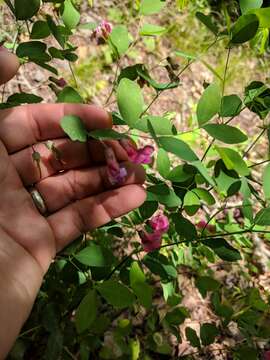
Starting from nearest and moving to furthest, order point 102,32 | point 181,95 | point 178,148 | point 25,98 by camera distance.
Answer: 1. point 178,148
2. point 25,98
3. point 102,32
4. point 181,95

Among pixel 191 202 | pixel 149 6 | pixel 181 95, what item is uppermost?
pixel 149 6

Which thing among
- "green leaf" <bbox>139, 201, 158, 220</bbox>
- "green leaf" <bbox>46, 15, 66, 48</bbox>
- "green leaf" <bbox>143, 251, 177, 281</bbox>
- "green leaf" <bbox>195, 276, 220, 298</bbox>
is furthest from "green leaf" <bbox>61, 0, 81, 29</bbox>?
"green leaf" <bbox>195, 276, 220, 298</bbox>

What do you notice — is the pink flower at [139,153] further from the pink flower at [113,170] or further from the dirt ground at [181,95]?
the dirt ground at [181,95]

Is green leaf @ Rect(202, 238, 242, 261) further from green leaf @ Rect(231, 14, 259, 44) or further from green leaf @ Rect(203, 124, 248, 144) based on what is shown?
green leaf @ Rect(231, 14, 259, 44)

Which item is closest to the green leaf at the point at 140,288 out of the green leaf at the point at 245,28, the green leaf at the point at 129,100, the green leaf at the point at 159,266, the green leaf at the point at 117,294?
the green leaf at the point at 117,294

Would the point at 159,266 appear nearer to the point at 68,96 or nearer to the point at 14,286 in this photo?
the point at 14,286

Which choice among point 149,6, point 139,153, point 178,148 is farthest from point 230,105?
point 149,6
